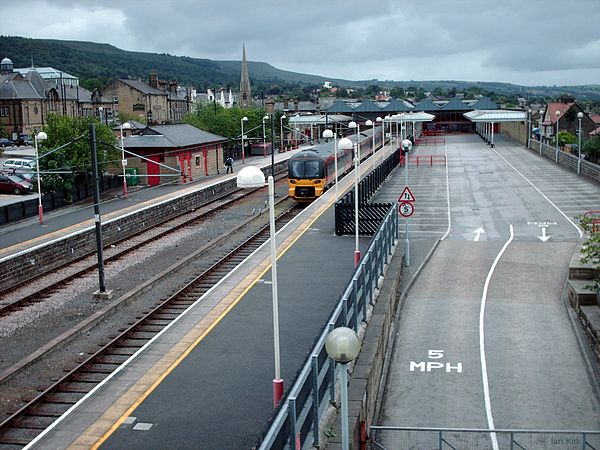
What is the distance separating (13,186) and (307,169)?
806 inches

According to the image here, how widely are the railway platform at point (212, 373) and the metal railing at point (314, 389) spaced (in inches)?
17.8

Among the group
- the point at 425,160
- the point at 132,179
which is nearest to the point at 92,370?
the point at 132,179

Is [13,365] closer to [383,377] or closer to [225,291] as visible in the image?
[225,291]

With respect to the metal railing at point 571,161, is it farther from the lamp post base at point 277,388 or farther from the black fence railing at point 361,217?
the lamp post base at point 277,388

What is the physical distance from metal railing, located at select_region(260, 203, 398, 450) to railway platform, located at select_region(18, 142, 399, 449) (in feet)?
1.48

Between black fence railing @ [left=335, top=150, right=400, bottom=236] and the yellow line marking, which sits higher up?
black fence railing @ [left=335, top=150, right=400, bottom=236]

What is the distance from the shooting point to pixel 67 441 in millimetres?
12312

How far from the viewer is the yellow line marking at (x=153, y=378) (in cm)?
1248

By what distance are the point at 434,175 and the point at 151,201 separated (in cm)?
2319

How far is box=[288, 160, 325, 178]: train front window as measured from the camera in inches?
1757

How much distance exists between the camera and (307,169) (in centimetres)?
4472

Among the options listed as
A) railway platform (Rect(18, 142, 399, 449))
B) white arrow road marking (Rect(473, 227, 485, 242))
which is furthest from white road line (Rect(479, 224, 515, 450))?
railway platform (Rect(18, 142, 399, 449))

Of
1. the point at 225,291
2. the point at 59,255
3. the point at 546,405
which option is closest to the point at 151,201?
the point at 59,255

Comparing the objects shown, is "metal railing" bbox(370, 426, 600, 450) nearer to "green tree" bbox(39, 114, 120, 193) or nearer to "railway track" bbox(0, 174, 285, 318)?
"railway track" bbox(0, 174, 285, 318)
